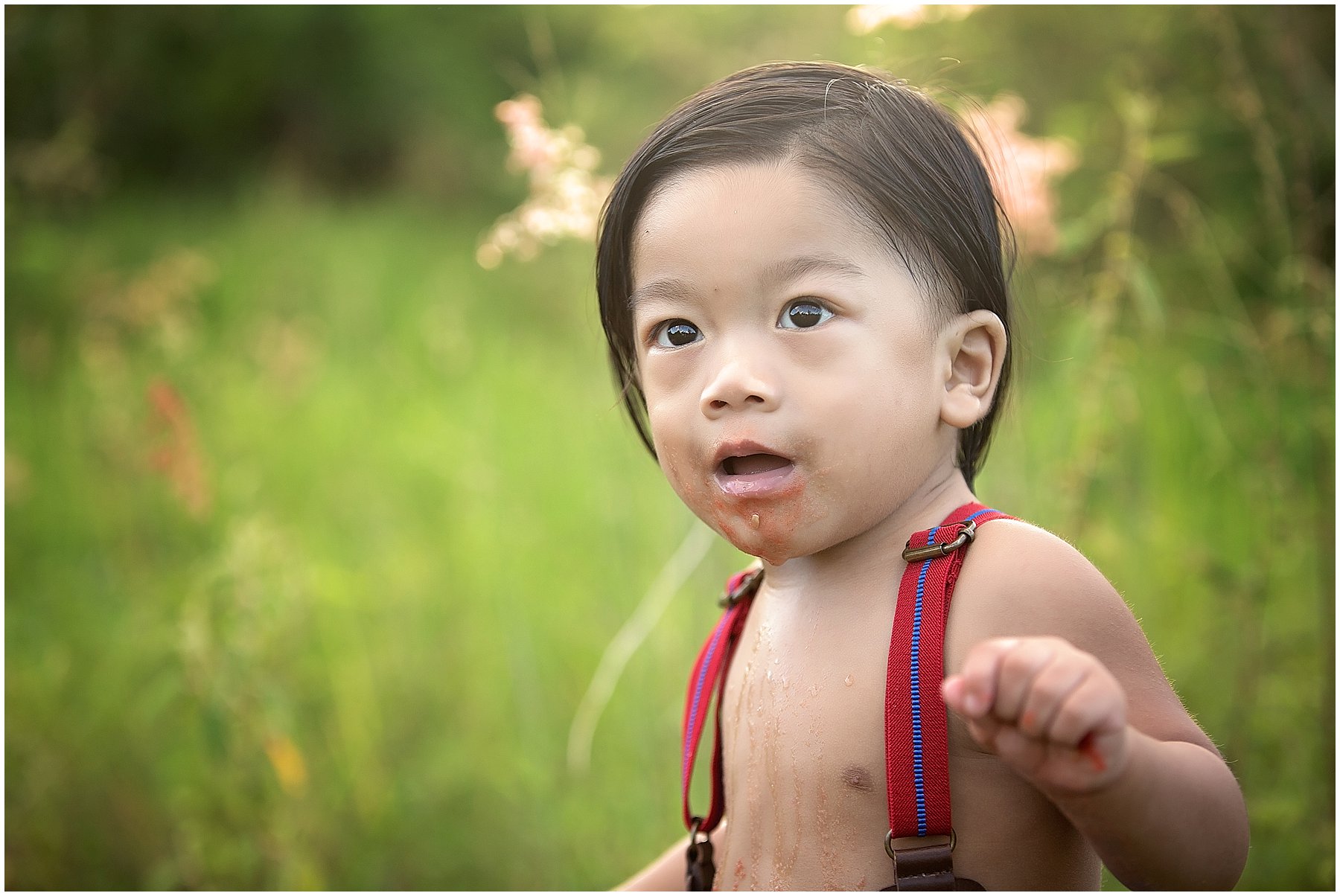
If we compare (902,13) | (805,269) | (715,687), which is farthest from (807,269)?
(902,13)

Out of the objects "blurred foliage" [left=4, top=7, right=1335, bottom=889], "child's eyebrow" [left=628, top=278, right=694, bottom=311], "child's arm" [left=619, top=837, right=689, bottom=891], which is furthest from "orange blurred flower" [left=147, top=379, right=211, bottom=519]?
"child's eyebrow" [left=628, top=278, right=694, bottom=311]

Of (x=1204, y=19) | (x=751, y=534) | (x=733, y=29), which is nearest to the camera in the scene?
(x=751, y=534)

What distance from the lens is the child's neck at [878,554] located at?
116 centimetres

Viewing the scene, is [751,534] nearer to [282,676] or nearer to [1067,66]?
[282,676]

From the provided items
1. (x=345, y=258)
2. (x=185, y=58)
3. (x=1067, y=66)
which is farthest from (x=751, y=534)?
(x=185, y=58)

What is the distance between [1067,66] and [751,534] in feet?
11.2

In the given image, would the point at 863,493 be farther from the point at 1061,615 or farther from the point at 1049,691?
the point at 1049,691

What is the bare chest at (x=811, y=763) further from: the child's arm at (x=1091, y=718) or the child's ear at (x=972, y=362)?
the child's ear at (x=972, y=362)

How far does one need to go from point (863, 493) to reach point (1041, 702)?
331 mm

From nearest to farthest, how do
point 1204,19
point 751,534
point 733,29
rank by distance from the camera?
point 751,534 < point 1204,19 < point 733,29

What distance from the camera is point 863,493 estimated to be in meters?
1.11

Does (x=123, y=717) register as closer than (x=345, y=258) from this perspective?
Yes

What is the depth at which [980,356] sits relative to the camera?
46.4 inches

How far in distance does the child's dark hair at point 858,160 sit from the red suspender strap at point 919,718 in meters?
0.31
